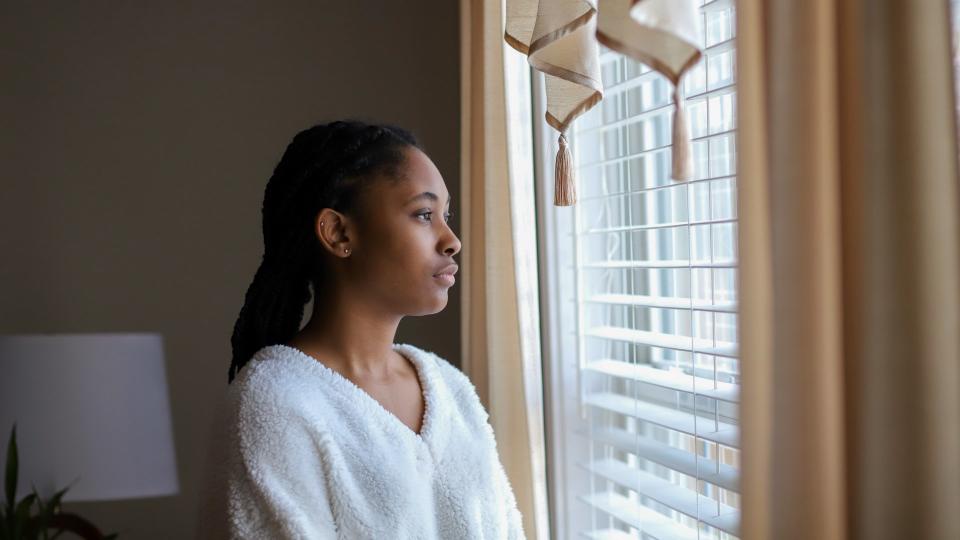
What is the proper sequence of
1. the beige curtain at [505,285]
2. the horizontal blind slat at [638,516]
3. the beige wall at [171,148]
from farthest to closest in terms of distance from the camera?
1. the beige wall at [171,148]
2. the beige curtain at [505,285]
3. the horizontal blind slat at [638,516]

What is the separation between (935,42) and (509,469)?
1.18 metres

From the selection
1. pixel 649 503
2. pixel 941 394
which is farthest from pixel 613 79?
pixel 941 394

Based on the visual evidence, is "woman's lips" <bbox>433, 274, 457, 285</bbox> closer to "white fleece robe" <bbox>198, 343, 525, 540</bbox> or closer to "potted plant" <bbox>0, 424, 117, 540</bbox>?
"white fleece robe" <bbox>198, 343, 525, 540</bbox>

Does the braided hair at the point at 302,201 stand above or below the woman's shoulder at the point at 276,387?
above

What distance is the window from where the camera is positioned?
1.32 meters

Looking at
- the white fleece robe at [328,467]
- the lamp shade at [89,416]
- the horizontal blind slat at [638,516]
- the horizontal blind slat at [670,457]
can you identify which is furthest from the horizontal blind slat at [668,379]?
the lamp shade at [89,416]

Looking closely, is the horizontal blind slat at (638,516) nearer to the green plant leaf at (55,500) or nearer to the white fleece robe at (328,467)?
the white fleece robe at (328,467)

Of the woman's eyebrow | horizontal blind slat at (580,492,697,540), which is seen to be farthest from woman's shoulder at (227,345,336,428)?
horizontal blind slat at (580,492,697,540)

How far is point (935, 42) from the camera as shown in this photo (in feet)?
2.44

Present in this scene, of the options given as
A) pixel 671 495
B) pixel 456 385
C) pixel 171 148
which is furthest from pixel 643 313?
pixel 171 148

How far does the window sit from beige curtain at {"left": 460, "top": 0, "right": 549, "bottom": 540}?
0.36 ft

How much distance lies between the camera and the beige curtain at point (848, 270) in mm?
745

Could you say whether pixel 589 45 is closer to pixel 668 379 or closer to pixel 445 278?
pixel 445 278

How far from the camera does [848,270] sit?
83 cm
